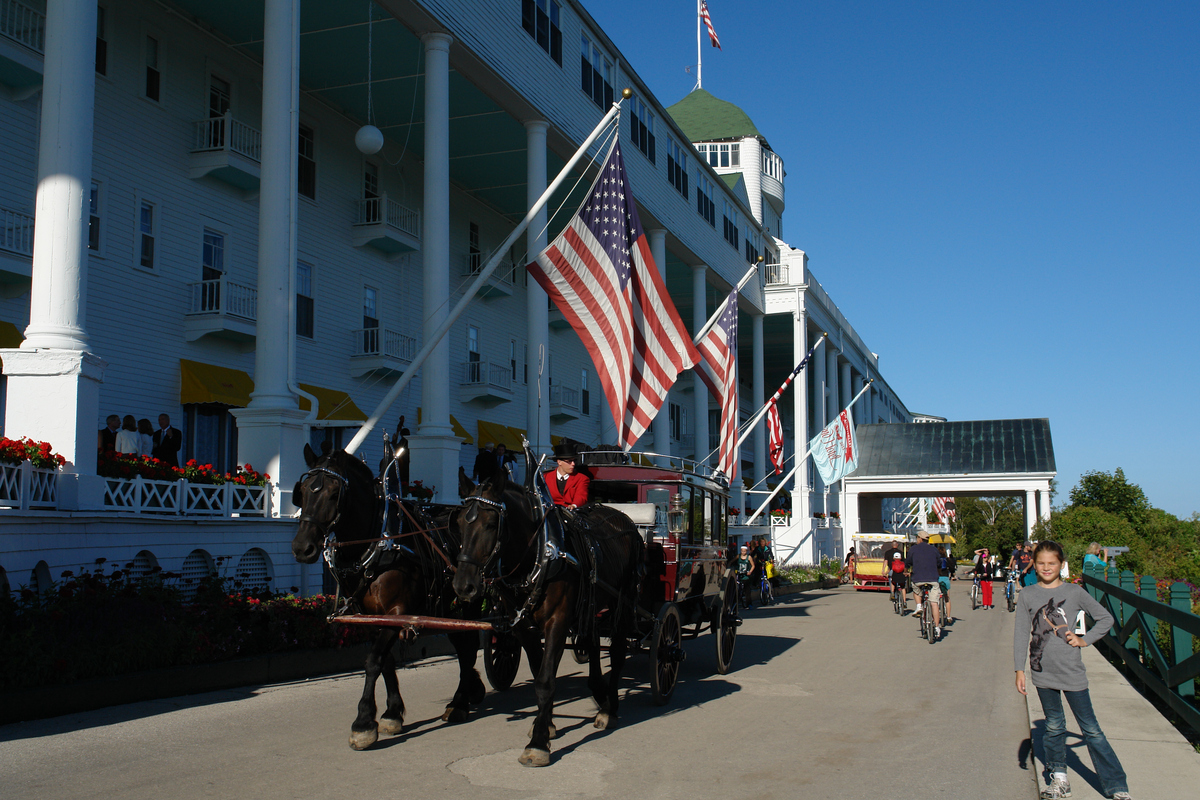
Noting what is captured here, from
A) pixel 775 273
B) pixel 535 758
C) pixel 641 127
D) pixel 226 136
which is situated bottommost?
pixel 535 758

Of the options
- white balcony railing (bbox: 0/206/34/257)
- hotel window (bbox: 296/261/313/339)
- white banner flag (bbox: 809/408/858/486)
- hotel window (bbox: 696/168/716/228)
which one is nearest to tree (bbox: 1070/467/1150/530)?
white banner flag (bbox: 809/408/858/486)

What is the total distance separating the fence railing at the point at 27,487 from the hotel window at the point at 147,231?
10.8 meters

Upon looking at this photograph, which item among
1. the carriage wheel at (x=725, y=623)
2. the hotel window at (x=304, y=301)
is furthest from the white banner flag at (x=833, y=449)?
the carriage wheel at (x=725, y=623)

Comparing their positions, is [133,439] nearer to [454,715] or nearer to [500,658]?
[500,658]

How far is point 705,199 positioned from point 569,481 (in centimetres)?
3469

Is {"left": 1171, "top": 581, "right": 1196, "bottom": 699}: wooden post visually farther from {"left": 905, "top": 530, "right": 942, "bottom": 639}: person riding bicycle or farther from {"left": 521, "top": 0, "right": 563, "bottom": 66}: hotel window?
{"left": 521, "top": 0, "right": 563, "bottom": 66}: hotel window

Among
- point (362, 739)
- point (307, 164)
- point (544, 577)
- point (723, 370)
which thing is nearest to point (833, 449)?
point (723, 370)

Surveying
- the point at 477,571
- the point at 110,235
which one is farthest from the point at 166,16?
the point at 477,571

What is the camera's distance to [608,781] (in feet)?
23.9

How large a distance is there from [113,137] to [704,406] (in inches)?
1036

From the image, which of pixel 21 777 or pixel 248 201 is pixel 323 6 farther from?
pixel 21 777

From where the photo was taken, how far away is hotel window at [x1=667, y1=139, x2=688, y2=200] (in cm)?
3891

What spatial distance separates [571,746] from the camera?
8.39 metres

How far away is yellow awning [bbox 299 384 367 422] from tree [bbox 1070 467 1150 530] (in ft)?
112
